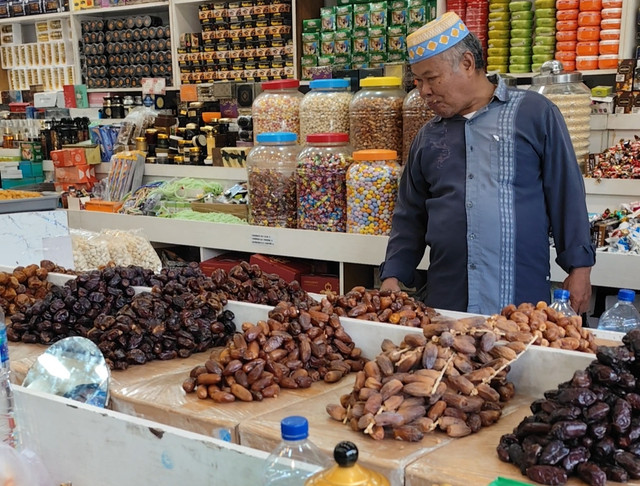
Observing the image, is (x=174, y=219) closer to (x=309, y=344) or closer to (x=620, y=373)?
(x=309, y=344)

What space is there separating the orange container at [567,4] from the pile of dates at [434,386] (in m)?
2.83

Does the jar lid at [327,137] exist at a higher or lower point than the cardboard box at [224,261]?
higher

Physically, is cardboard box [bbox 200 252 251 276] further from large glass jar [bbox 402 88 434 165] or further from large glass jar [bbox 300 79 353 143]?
large glass jar [bbox 402 88 434 165]

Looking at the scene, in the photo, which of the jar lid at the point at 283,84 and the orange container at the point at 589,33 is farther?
the orange container at the point at 589,33

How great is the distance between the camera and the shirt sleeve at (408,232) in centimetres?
236

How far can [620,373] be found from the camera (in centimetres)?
113

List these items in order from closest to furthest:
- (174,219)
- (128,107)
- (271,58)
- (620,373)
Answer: (620,373) → (174,219) → (271,58) → (128,107)

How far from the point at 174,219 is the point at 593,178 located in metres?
1.95

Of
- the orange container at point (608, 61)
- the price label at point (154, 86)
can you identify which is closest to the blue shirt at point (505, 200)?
the orange container at point (608, 61)

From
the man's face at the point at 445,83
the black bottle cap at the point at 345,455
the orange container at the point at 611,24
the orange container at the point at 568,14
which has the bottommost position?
the black bottle cap at the point at 345,455

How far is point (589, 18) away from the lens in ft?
11.9

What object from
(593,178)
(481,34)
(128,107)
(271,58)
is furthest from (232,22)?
(593,178)

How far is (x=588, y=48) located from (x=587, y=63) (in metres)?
0.08

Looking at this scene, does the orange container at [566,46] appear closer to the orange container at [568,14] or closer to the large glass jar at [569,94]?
the orange container at [568,14]
